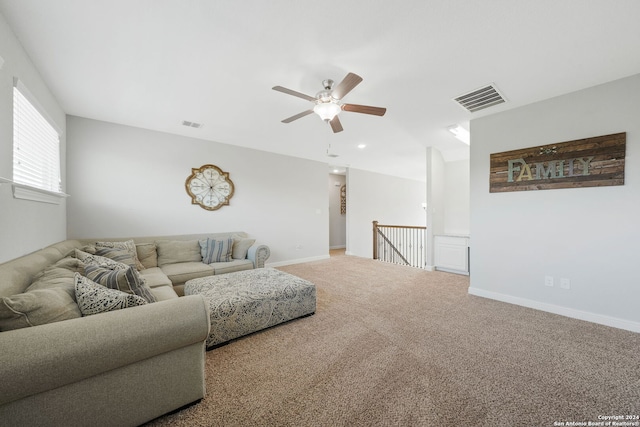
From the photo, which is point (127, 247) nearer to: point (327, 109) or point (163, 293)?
point (163, 293)

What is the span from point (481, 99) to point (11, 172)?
4546 mm

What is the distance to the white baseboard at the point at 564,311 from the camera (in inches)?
95.9

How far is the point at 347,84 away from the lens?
6.65 feet

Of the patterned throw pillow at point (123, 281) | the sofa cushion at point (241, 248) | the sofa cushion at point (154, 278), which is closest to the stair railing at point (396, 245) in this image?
the sofa cushion at point (241, 248)

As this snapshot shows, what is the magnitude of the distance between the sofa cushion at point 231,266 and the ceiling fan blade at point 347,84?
2737mm

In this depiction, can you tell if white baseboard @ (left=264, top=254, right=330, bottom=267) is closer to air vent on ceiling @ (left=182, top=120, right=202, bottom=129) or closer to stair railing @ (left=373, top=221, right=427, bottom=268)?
stair railing @ (left=373, top=221, right=427, bottom=268)

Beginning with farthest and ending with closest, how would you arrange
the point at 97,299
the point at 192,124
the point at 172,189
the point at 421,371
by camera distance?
the point at 172,189 → the point at 192,124 → the point at 421,371 → the point at 97,299

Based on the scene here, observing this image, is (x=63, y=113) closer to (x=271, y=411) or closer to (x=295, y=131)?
(x=295, y=131)

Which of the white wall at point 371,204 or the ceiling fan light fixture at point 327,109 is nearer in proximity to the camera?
the ceiling fan light fixture at point 327,109

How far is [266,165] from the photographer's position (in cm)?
516

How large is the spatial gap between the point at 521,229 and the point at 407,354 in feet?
7.80

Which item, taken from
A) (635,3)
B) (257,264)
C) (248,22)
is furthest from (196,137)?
(635,3)

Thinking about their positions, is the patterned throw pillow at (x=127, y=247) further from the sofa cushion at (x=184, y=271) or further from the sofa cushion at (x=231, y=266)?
the sofa cushion at (x=231, y=266)

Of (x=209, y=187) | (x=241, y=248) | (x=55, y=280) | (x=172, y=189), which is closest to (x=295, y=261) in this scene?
(x=241, y=248)
